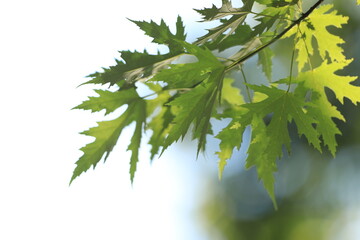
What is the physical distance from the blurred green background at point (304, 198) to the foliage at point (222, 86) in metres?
8.83

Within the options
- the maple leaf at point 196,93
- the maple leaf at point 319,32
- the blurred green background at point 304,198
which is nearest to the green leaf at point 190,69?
the maple leaf at point 196,93

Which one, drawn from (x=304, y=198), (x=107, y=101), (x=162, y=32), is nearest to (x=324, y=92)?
(x=162, y=32)

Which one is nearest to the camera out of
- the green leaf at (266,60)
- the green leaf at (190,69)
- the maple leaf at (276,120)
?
the green leaf at (190,69)

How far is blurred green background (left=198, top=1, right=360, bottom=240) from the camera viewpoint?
10.2m

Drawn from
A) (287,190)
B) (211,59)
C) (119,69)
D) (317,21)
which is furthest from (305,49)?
(287,190)

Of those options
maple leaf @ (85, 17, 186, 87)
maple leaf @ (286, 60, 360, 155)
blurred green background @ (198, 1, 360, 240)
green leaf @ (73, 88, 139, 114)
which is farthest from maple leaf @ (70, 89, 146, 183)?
blurred green background @ (198, 1, 360, 240)

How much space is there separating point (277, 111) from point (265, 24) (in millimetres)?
198

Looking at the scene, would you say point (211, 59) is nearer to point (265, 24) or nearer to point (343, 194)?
point (265, 24)

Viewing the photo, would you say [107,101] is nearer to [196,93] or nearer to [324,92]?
[196,93]

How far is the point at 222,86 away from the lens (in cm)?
106

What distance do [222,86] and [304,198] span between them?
10.2m

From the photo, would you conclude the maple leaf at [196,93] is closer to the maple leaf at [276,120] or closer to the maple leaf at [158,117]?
the maple leaf at [276,120]

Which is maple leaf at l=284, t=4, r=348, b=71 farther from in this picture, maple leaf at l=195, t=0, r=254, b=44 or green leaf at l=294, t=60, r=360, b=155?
maple leaf at l=195, t=0, r=254, b=44

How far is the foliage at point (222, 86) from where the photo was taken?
37.6 inches
